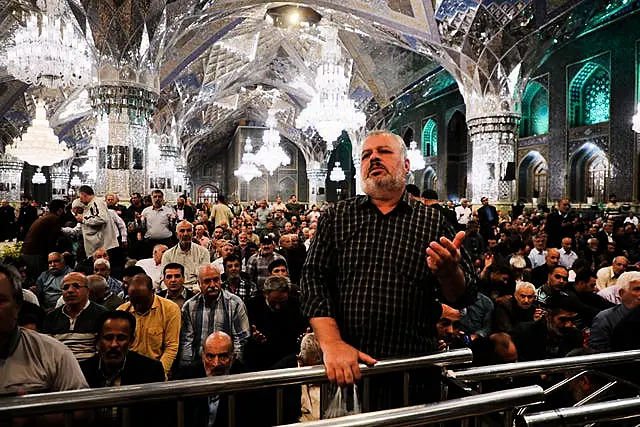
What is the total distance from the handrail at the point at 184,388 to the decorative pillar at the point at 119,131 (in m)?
8.94

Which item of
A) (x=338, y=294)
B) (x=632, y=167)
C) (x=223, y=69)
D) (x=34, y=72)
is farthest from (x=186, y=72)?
(x=338, y=294)

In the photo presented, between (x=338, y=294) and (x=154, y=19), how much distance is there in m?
9.64

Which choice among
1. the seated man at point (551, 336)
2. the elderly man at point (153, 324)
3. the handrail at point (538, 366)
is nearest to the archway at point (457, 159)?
the seated man at point (551, 336)

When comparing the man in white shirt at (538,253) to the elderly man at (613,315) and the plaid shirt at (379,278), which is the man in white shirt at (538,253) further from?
the plaid shirt at (379,278)

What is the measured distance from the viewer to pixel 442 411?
1241 millimetres

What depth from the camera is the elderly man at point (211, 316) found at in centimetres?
387

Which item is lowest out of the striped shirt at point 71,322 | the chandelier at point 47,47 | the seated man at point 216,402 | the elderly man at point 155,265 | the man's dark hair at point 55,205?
the seated man at point 216,402

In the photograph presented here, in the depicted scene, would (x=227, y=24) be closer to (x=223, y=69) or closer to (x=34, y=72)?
(x=223, y=69)

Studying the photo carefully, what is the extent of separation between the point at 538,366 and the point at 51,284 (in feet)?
16.1

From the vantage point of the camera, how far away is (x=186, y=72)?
1602 cm

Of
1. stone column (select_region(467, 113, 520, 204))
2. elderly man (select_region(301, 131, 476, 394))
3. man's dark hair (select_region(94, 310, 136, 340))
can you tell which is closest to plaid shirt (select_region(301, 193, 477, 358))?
elderly man (select_region(301, 131, 476, 394))

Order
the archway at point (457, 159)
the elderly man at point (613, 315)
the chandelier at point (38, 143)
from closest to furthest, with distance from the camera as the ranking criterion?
the elderly man at point (613, 315) < the chandelier at point (38, 143) < the archway at point (457, 159)

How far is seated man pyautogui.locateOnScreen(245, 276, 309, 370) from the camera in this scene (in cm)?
400

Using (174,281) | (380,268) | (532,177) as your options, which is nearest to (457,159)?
(532,177)
